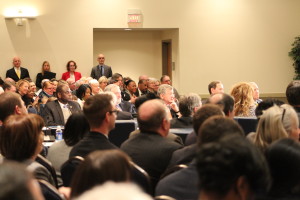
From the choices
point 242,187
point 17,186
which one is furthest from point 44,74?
point 17,186

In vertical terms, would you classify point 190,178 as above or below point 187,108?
below

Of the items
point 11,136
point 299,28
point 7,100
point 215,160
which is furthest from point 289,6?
point 215,160

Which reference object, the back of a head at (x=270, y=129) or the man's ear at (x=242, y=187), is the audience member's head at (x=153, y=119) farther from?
the man's ear at (x=242, y=187)

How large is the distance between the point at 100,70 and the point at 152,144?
31.9 ft

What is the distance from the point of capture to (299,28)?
Answer: 14.8m

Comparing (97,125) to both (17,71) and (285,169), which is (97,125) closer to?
(285,169)

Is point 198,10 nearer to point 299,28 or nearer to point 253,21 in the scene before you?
point 253,21

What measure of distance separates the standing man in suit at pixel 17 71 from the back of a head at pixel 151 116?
9.21m

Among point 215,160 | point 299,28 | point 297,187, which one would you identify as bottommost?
point 297,187

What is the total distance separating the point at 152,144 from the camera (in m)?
3.93

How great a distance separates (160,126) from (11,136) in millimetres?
1250

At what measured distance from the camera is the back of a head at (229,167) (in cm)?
193

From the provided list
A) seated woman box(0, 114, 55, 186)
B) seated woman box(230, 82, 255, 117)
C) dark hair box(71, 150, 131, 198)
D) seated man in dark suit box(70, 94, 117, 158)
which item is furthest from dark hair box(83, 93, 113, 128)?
seated woman box(230, 82, 255, 117)

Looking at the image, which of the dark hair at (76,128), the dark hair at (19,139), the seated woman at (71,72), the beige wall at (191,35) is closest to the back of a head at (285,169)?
the dark hair at (19,139)
